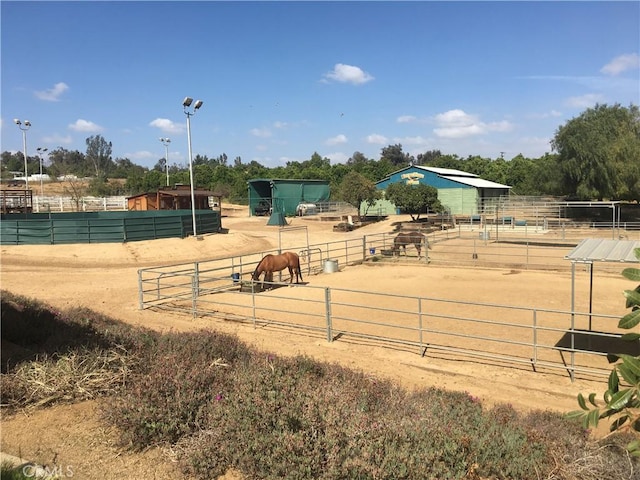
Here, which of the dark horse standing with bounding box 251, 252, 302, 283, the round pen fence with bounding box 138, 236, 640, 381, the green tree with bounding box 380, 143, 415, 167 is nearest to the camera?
the round pen fence with bounding box 138, 236, 640, 381

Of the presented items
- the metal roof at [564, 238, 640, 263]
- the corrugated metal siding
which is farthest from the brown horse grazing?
the corrugated metal siding

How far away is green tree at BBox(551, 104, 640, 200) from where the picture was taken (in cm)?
3731

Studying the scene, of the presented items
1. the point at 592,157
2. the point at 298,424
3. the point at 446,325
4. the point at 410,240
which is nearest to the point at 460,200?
the point at 592,157

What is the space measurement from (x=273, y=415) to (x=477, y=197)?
4503cm

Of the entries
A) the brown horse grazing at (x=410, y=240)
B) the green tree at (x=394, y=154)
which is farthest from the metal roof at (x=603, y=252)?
the green tree at (x=394, y=154)

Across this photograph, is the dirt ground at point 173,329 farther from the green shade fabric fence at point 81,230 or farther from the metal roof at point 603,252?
the metal roof at point 603,252

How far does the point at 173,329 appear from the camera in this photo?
31.9 ft

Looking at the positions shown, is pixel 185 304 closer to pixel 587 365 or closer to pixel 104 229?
pixel 587 365

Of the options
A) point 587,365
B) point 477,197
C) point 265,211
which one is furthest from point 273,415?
point 265,211

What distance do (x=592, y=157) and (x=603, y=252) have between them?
35148 millimetres

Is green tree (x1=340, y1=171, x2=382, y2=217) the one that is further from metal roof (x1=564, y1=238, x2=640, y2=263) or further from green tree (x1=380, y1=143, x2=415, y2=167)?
green tree (x1=380, y1=143, x2=415, y2=167)

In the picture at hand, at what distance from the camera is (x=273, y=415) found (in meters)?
3.85

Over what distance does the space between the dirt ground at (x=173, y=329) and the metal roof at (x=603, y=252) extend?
1.90 m

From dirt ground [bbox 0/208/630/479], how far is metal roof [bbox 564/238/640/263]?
→ 1.90 m
